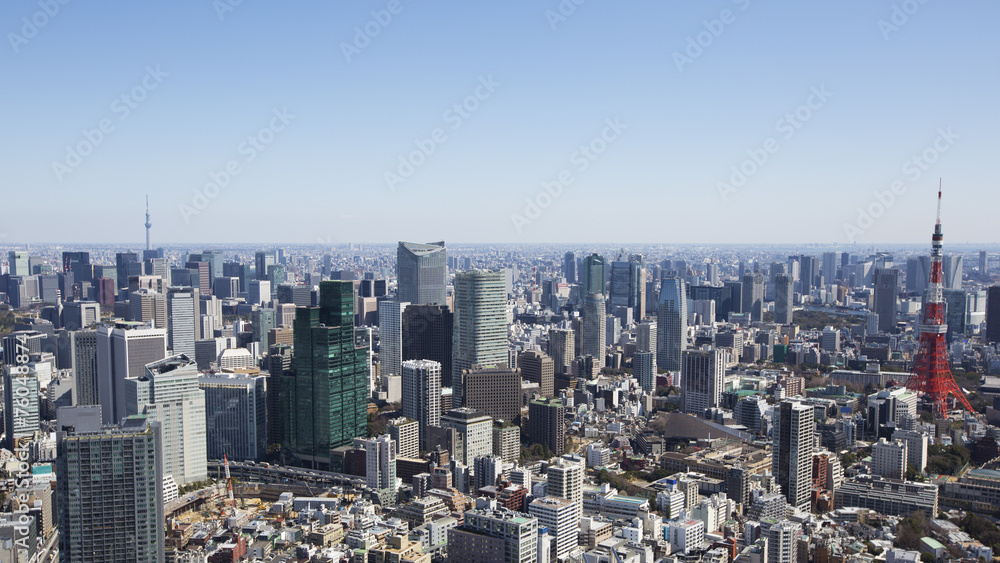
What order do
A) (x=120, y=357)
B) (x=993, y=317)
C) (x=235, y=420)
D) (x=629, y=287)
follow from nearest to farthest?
(x=235, y=420) → (x=120, y=357) → (x=993, y=317) → (x=629, y=287)

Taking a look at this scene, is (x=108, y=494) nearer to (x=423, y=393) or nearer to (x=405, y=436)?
(x=405, y=436)

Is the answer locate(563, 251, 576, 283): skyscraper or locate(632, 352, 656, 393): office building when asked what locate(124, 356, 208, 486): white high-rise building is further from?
locate(563, 251, 576, 283): skyscraper

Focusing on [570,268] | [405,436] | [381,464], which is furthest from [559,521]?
[570,268]

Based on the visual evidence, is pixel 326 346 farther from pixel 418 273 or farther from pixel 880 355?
pixel 880 355

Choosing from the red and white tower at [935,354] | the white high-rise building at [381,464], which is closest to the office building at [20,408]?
the white high-rise building at [381,464]

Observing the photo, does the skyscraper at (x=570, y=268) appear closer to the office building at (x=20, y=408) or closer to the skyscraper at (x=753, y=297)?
the skyscraper at (x=753, y=297)

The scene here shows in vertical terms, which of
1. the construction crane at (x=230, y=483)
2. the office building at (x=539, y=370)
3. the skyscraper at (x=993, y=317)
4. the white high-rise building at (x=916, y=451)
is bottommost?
the construction crane at (x=230, y=483)
